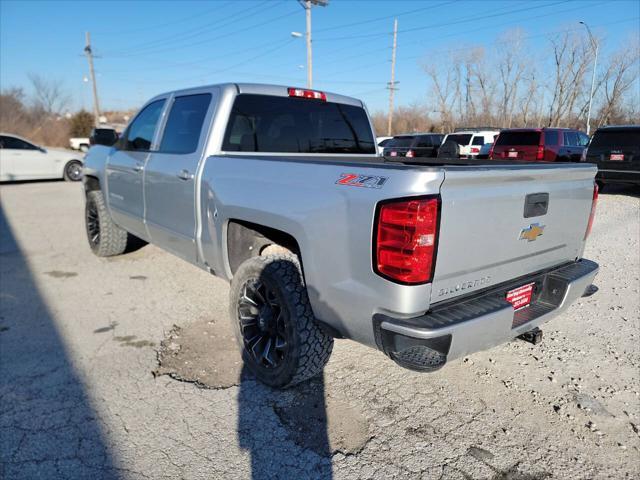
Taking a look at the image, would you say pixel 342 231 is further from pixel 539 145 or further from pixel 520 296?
pixel 539 145

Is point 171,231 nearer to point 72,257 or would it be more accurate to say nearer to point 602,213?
point 72,257

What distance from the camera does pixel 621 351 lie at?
3.43 m

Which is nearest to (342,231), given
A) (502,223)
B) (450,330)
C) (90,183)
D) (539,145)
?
(450,330)

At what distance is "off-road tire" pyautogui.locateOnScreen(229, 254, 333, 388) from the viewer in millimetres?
2627

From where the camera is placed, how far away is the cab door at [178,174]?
3.49m

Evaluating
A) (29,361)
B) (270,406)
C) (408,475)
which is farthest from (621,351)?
(29,361)

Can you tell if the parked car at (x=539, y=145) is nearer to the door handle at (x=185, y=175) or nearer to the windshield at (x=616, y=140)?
the windshield at (x=616, y=140)

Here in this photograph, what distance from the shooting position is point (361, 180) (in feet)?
7.02

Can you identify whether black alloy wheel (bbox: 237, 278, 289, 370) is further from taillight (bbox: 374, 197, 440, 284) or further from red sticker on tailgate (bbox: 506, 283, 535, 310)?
red sticker on tailgate (bbox: 506, 283, 535, 310)

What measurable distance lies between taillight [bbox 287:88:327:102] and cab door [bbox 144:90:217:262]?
0.70 m

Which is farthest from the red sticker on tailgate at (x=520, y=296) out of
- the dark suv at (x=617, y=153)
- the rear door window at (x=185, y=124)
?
the dark suv at (x=617, y=153)

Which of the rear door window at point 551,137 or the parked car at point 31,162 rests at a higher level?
the rear door window at point 551,137

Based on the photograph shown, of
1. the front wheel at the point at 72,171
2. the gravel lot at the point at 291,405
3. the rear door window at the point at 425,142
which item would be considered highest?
the rear door window at the point at 425,142

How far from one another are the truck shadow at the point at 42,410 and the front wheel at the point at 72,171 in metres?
12.8
